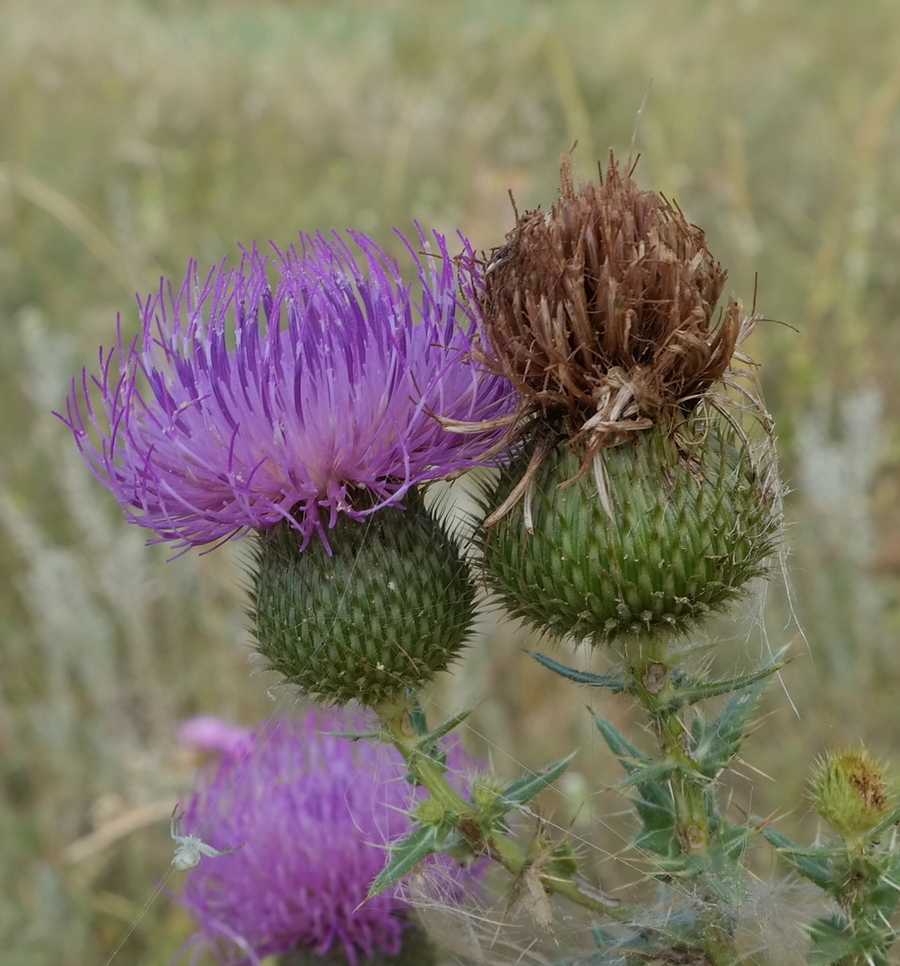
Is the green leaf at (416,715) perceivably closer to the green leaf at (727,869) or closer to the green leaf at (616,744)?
the green leaf at (616,744)

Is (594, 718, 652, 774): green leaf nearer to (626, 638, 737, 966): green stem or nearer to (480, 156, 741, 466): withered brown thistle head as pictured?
(626, 638, 737, 966): green stem

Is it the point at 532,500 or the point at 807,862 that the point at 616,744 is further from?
the point at 532,500

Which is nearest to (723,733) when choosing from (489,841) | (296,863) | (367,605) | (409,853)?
(489,841)

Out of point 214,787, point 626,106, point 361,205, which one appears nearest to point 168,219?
point 361,205

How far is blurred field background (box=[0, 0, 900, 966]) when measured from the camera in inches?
192

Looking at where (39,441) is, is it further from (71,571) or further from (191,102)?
(191,102)

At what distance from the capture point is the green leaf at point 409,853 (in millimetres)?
1943

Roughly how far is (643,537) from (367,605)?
0.64m

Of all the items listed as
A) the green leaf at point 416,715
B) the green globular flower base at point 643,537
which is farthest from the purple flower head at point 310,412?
the green leaf at point 416,715

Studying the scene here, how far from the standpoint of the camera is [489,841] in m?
2.11

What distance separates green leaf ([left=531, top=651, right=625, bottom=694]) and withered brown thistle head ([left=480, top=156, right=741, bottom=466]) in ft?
1.37

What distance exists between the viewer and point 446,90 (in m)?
11.1

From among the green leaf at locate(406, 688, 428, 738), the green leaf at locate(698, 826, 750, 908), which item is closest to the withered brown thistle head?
the green leaf at locate(406, 688, 428, 738)

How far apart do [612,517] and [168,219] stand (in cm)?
720
